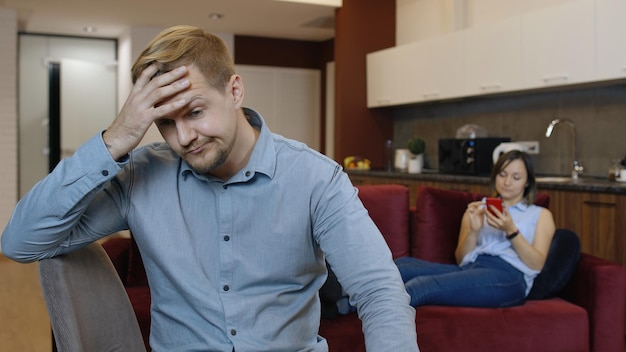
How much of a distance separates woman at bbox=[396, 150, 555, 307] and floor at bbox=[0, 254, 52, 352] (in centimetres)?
214

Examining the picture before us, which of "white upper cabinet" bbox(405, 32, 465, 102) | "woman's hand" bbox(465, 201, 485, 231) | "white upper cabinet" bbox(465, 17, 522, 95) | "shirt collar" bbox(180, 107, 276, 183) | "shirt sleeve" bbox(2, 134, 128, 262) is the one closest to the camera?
"shirt sleeve" bbox(2, 134, 128, 262)

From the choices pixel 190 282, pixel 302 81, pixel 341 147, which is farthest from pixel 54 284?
pixel 302 81

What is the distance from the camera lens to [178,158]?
1429 mm

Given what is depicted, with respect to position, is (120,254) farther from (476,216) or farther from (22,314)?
(22,314)

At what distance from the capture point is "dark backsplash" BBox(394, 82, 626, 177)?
450 cm

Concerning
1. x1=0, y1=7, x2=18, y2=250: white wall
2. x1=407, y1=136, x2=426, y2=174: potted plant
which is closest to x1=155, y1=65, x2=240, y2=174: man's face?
x1=407, y1=136, x2=426, y2=174: potted plant

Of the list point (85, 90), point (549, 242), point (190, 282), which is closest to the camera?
point (190, 282)

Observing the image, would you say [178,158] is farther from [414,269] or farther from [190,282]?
[414,269]

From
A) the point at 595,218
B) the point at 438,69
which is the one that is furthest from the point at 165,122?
the point at 438,69

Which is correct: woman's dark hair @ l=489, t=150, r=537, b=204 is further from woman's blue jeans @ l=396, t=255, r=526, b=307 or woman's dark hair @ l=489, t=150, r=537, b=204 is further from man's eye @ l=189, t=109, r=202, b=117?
man's eye @ l=189, t=109, r=202, b=117

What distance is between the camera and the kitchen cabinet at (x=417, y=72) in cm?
566

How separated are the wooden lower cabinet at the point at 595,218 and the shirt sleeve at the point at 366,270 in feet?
9.48

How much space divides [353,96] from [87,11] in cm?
302

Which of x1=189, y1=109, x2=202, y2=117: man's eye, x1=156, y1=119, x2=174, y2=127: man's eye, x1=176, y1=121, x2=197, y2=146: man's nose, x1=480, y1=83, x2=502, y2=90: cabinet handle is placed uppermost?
x1=480, y1=83, x2=502, y2=90: cabinet handle
